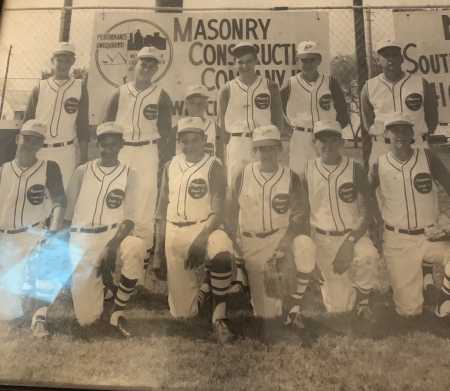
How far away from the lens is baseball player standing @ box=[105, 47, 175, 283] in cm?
170

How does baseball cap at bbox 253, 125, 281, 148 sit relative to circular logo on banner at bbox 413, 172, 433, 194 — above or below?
above

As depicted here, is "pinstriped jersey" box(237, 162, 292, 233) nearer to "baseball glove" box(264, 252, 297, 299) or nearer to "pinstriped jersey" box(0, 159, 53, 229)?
"baseball glove" box(264, 252, 297, 299)

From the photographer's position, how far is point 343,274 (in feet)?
5.26

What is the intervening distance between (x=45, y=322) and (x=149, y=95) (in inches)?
39.8

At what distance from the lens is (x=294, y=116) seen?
5.93 feet

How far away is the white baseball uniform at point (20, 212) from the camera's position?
1.62 m

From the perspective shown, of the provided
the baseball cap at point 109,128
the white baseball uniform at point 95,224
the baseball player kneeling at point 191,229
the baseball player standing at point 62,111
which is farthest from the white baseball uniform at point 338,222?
the baseball player standing at point 62,111

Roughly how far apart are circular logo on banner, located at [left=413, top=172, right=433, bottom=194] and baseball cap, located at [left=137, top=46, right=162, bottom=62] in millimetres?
1223

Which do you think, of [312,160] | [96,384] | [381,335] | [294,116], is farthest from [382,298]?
[96,384]

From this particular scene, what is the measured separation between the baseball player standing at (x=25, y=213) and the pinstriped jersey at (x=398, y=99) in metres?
1.36

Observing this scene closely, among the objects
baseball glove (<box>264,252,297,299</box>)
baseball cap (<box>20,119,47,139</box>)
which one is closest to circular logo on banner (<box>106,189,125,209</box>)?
baseball cap (<box>20,119,47,139</box>)

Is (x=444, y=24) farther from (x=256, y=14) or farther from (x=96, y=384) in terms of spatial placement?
(x=96, y=384)

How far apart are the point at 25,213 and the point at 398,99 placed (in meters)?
1.62

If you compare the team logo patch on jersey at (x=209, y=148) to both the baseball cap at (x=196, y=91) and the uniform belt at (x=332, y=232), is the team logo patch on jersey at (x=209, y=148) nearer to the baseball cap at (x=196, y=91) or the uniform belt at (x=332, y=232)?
the baseball cap at (x=196, y=91)
